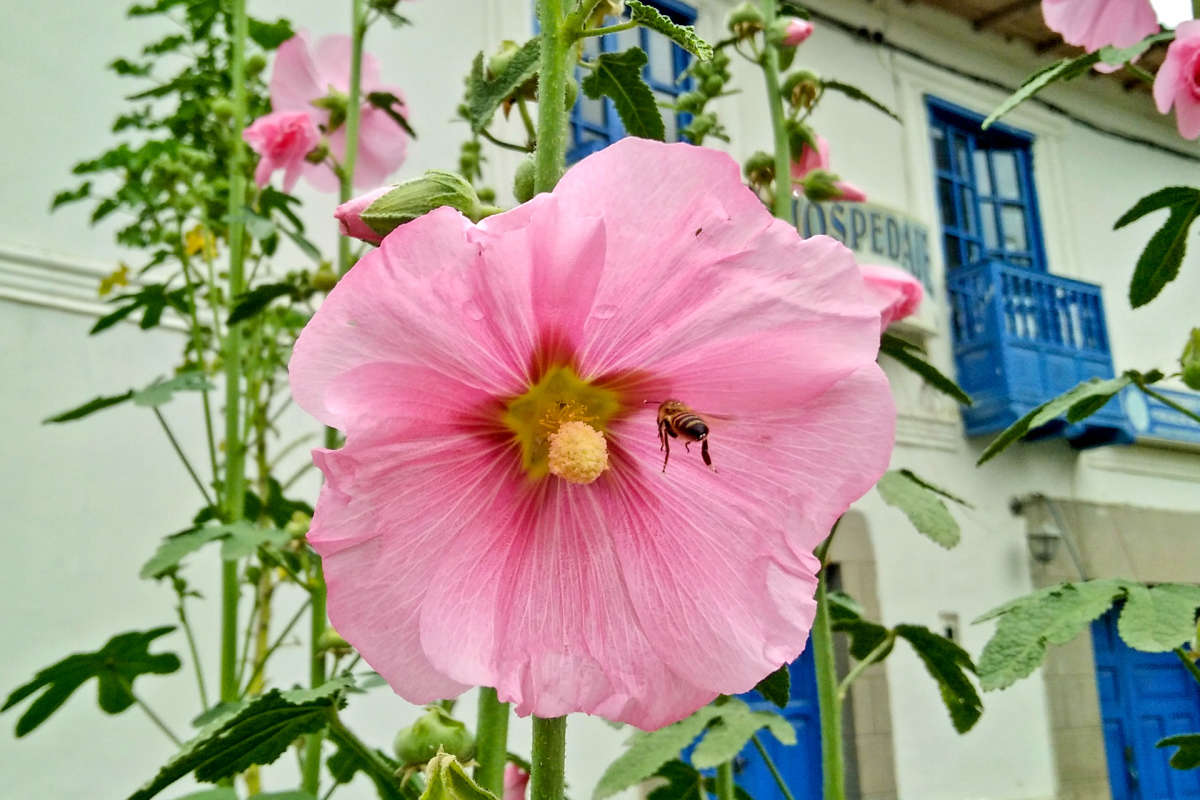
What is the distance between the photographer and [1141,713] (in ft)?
16.5

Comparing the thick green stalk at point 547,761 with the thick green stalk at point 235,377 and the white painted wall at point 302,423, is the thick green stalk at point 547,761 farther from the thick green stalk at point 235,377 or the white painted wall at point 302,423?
the white painted wall at point 302,423

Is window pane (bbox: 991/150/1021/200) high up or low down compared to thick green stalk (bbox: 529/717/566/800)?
up

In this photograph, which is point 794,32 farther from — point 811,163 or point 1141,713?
point 1141,713

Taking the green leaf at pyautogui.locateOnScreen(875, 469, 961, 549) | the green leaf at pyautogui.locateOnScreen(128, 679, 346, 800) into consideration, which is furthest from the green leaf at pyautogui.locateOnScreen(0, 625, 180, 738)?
the green leaf at pyautogui.locateOnScreen(875, 469, 961, 549)

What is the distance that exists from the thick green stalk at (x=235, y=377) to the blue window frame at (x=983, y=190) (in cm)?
447

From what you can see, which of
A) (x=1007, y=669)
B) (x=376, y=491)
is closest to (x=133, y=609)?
(x=1007, y=669)

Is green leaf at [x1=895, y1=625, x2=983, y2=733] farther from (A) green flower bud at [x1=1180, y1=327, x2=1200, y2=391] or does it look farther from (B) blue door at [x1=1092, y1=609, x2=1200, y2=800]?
(B) blue door at [x1=1092, y1=609, x2=1200, y2=800]

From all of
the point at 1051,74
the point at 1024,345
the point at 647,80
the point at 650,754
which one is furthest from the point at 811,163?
the point at 1024,345

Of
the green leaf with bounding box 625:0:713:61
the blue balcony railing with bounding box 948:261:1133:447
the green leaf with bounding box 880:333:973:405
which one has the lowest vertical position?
the green leaf with bounding box 625:0:713:61

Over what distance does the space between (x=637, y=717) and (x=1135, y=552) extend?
571 cm

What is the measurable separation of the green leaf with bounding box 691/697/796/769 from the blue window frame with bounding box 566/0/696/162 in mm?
2743

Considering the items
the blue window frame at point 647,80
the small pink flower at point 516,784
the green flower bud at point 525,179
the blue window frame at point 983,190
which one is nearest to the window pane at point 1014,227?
the blue window frame at point 983,190

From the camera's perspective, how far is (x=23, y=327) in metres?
2.45

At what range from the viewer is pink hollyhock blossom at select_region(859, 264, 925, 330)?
73cm
